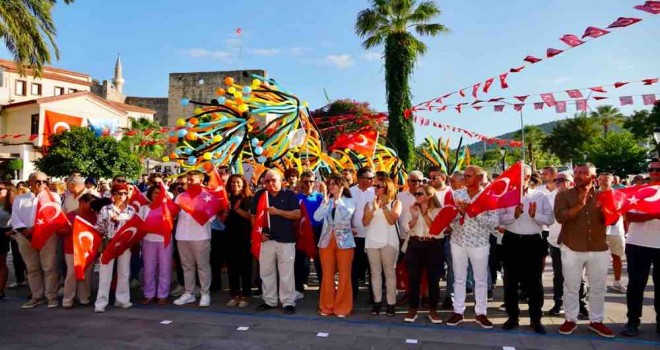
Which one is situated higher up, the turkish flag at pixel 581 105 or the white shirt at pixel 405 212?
the turkish flag at pixel 581 105

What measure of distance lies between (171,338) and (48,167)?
2429 cm

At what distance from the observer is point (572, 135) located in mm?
49969

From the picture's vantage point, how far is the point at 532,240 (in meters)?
5.16

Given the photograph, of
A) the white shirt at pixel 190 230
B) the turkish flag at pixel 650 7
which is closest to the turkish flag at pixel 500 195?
the turkish flag at pixel 650 7

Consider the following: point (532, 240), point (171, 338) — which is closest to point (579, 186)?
point (532, 240)

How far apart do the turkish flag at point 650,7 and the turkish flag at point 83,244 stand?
7.56m

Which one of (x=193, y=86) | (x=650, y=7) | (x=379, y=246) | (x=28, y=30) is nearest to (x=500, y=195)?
(x=379, y=246)

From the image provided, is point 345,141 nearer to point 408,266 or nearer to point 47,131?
point 408,266

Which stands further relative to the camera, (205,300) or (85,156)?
(85,156)

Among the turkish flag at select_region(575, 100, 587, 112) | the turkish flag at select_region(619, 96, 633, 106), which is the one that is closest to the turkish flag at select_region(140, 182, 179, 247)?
the turkish flag at select_region(575, 100, 587, 112)

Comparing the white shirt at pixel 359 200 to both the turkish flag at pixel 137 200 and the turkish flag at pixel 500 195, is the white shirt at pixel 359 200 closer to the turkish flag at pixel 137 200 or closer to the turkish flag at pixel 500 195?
the turkish flag at pixel 500 195

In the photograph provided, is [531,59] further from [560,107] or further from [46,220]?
[46,220]

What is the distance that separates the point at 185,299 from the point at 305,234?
1852 millimetres

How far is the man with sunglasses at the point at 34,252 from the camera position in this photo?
20.6 ft
